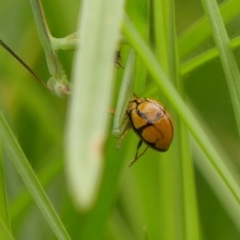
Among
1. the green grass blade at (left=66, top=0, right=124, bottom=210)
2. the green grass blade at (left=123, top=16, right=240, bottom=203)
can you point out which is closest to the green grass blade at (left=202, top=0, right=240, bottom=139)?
the green grass blade at (left=123, top=16, right=240, bottom=203)

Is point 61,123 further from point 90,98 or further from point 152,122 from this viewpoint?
point 90,98

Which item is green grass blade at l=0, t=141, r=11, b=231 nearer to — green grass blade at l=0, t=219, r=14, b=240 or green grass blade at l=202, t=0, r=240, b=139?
green grass blade at l=0, t=219, r=14, b=240

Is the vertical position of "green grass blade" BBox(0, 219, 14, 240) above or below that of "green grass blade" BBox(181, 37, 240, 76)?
below

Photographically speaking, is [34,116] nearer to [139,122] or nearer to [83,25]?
[139,122]

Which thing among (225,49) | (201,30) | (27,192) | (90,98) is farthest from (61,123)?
(90,98)

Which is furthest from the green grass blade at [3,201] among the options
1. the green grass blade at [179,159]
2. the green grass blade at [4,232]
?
the green grass blade at [179,159]

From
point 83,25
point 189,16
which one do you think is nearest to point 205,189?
point 189,16
